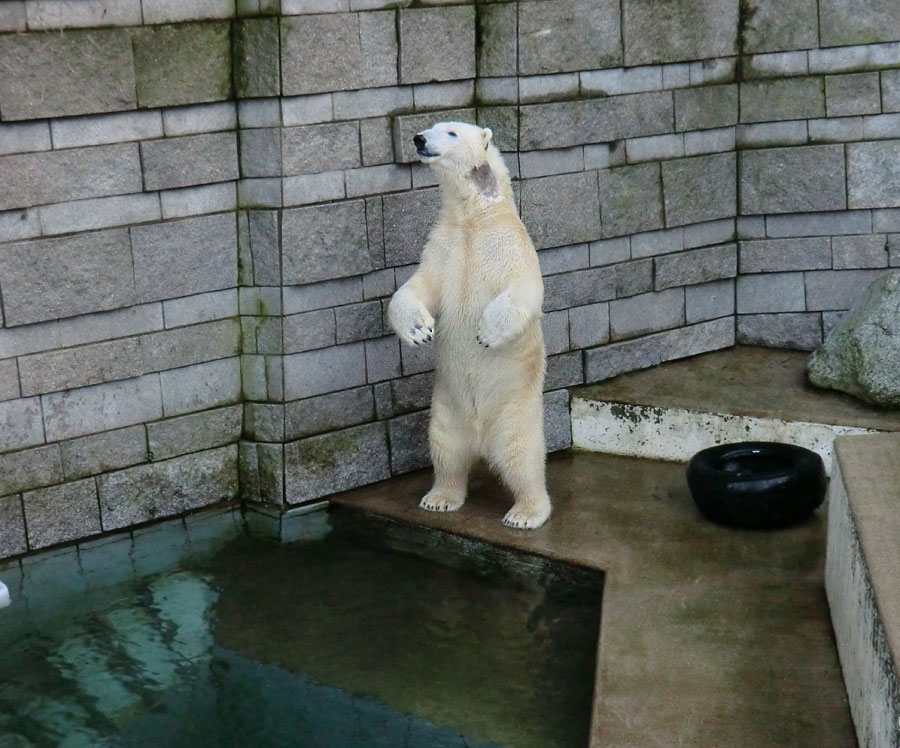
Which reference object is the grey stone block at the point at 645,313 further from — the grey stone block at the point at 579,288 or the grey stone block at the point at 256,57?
the grey stone block at the point at 256,57

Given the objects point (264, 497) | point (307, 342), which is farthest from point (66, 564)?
point (307, 342)

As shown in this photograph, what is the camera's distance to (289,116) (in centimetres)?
548

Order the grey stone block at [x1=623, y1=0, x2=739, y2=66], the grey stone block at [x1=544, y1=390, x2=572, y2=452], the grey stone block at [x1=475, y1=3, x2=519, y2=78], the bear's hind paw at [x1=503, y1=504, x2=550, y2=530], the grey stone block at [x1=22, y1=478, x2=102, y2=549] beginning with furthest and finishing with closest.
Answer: the grey stone block at [x1=544, y1=390, x2=572, y2=452] → the grey stone block at [x1=623, y1=0, x2=739, y2=66] → the grey stone block at [x1=475, y1=3, x2=519, y2=78] → the bear's hind paw at [x1=503, y1=504, x2=550, y2=530] → the grey stone block at [x1=22, y1=478, x2=102, y2=549]

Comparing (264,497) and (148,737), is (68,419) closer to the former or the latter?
(264,497)

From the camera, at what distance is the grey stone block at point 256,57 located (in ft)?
17.6

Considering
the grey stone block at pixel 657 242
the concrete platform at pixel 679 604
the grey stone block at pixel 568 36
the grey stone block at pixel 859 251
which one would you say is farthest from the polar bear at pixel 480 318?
the grey stone block at pixel 859 251

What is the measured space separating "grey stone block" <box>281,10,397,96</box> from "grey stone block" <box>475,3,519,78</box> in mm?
495

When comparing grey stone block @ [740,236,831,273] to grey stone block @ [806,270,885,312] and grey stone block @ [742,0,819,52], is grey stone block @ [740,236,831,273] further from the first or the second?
grey stone block @ [742,0,819,52]

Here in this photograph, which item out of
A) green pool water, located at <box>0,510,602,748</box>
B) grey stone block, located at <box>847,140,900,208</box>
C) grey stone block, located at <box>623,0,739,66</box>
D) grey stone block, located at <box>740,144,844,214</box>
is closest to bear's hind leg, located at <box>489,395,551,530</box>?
green pool water, located at <box>0,510,602,748</box>

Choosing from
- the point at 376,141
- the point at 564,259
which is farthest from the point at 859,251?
the point at 376,141

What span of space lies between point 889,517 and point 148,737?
2503 millimetres

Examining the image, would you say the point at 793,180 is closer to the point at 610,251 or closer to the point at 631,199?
the point at 631,199

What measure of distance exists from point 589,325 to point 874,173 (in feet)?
5.59

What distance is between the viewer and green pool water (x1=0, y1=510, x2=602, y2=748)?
4160mm
